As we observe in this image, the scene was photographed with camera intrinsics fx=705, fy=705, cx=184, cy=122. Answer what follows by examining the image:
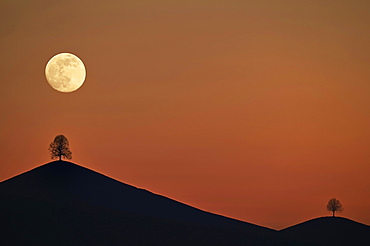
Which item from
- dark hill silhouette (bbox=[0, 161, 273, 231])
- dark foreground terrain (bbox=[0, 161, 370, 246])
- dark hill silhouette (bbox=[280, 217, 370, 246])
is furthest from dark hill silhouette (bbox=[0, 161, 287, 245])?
dark hill silhouette (bbox=[280, 217, 370, 246])

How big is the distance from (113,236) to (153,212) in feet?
182

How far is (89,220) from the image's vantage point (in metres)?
104

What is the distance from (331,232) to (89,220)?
247ft

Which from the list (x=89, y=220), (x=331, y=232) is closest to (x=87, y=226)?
(x=89, y=220)

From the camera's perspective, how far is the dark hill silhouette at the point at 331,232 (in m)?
155

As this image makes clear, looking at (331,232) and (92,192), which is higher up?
(92,192)

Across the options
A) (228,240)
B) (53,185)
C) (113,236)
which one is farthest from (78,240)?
(53,185)

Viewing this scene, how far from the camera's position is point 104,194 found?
151 metres

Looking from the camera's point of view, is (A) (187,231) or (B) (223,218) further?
(B) (223,218)

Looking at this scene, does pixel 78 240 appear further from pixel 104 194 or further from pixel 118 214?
pixel 104 194

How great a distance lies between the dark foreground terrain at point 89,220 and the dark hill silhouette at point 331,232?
442 mm

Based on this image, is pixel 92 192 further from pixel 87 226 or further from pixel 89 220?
pixel 87 226

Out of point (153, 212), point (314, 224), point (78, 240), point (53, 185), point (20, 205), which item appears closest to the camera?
point (78, 240)

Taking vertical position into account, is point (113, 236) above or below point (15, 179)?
below
